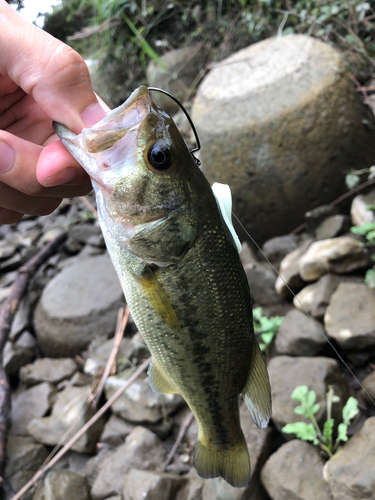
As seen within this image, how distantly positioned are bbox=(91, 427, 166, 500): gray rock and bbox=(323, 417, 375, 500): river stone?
129 centimetres

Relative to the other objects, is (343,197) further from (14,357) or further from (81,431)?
(14,357)

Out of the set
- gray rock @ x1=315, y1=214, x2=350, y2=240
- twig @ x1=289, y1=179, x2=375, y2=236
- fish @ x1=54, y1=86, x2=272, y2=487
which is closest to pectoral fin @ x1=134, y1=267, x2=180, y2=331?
fish @ x1=54, y1=86, x2=272, y2=487

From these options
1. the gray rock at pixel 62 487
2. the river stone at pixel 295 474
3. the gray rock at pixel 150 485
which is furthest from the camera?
the gray rock at pixel 62 487

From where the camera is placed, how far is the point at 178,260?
50.8 inches

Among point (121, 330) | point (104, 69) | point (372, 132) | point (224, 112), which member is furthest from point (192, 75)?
point (121, 330)

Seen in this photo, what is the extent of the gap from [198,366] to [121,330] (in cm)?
274

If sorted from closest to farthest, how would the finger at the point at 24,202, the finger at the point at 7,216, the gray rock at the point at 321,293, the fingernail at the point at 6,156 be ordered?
the fingernail at the point at 6,156, the finger at the point at 24,202, the finger at the point at 7,216, the gray rock at the point at 321,293

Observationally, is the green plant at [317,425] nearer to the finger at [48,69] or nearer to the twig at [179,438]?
the twig at [179,438]

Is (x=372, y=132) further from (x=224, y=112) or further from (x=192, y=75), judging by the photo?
(x=192, y=75)

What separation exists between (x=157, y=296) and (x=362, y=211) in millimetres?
2762

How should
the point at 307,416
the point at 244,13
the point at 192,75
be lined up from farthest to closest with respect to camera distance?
the point at 192,75, the point at 244,13, the point at 307,416

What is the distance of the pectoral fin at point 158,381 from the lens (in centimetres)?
160

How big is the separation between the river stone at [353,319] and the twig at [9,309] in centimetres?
274

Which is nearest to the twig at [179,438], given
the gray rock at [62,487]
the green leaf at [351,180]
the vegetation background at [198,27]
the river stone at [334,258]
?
the gray rock at [62,487]
